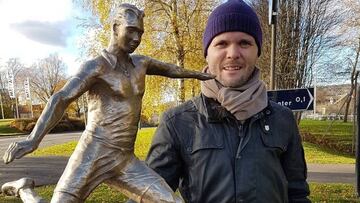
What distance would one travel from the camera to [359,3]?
83.2 ft

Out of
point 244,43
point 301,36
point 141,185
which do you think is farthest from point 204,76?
point 301,36

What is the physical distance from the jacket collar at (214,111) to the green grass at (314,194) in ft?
19.9

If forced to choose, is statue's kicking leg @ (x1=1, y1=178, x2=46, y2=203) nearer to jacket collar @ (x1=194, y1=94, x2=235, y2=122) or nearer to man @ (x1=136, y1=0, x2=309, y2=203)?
man @ (x1=136, y1=0, x2=309, y2=203)

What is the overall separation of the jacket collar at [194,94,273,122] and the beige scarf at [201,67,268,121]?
0.08 feet

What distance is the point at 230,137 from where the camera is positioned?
205 cm

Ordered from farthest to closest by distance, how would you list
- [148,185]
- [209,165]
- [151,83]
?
[151,83], [209,165], [148,185]

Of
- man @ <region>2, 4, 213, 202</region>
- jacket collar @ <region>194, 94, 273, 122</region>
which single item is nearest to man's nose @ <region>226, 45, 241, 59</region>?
jacket collar @ <region>194, 94, 273, 122</region>

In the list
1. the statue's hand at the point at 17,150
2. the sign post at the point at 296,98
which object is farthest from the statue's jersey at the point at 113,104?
the sign post at the point at 296,98

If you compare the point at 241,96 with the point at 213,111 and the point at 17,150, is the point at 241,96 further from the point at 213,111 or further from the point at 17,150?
the point at 17,150

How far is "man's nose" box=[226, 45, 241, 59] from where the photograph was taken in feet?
6.50

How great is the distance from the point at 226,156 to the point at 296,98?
18.2ft

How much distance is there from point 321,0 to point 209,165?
A: 2528 centimetres

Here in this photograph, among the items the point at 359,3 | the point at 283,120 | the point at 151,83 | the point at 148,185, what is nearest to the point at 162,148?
the point at 148,185

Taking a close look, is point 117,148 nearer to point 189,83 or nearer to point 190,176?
point 190,176
